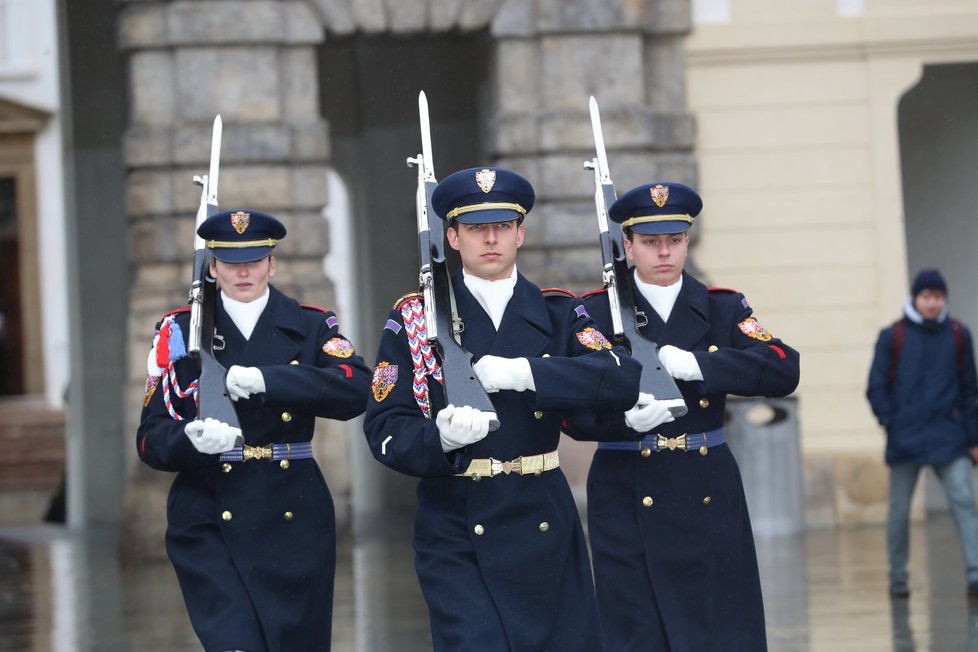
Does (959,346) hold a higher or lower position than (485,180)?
lower

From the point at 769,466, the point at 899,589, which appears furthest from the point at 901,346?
the point at 769,466

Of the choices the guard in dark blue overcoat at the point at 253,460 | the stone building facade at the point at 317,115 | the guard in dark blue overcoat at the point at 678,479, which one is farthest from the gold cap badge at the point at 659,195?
the stone building facade at the point at 317,115

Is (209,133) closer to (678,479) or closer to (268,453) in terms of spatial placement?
(268,453)

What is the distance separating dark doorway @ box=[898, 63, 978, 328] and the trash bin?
3368 mm

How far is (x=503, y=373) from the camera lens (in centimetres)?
533

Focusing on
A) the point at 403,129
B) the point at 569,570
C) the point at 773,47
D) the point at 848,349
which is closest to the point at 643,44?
the point at 773,47

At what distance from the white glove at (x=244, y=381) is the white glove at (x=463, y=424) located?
1226mm

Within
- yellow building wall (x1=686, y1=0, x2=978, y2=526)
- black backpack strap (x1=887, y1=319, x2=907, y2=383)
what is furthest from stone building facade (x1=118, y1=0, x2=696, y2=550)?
black backpack strap (x1=887, y1=319, x2=907, y2=383)

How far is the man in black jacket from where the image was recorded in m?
10.1

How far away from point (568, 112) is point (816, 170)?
1903 mm

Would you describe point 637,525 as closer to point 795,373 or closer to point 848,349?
point 795,373

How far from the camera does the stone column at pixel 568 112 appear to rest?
1364 cm

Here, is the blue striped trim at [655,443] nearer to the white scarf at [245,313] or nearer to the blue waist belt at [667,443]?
the blue waist belt at [667,443]

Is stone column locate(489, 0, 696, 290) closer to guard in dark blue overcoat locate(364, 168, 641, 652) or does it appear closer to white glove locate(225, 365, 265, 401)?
white glove locate(225, 365, 265, 401)
